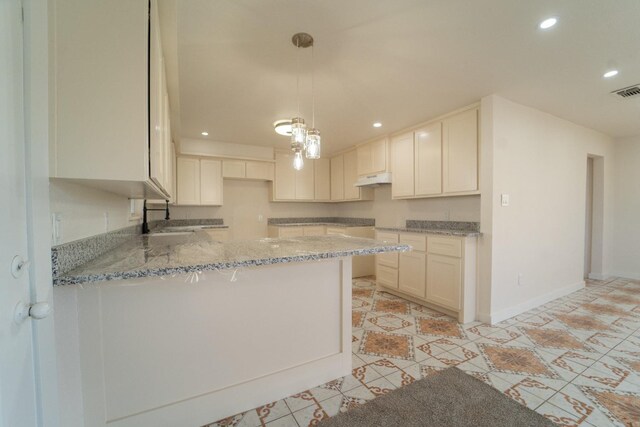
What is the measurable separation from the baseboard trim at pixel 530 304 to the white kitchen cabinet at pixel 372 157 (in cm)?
236

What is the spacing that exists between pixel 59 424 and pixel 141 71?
1.44 m

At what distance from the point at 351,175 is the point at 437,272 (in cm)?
255

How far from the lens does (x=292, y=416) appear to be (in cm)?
146

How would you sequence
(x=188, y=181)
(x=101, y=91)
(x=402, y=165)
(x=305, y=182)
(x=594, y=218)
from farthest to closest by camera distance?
(x=305, y=182)
(x=188, y=181)
(x=594, y=218)
(x=402, y=165)
(x=101, y=91)

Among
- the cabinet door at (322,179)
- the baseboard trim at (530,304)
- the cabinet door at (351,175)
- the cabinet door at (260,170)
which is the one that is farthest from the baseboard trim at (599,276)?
the cabinet door at (260,170)

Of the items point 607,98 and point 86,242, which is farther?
point 607,98

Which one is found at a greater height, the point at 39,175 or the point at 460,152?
the point at 460,152

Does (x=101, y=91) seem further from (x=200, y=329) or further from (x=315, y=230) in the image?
(x=315, y=230)

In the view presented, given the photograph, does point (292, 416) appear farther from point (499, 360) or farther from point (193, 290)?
point (499, 360)

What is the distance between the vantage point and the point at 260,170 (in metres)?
4.84

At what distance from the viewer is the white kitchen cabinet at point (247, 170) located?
15.0ft

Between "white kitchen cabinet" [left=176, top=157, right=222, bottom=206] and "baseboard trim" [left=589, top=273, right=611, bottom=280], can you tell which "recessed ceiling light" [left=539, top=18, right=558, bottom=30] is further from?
"baseboard trim" [left=589, top=273, right=611, bottom=280]

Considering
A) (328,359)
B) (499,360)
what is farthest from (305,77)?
(499,360)

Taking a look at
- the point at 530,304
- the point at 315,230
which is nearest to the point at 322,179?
the point at 315,230
